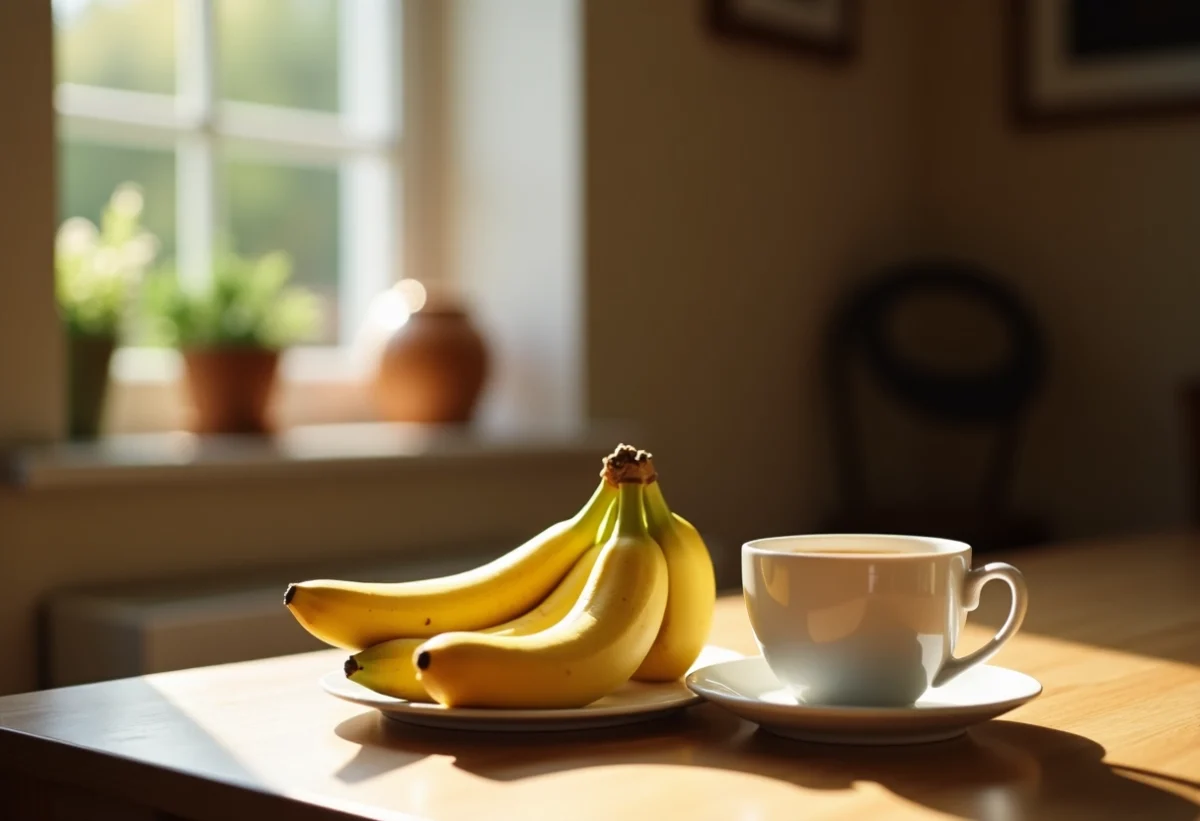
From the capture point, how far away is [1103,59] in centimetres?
336

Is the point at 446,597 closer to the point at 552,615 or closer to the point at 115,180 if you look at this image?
the point at 552,615

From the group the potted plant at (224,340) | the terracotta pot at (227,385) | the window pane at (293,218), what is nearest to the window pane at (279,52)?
the window pane at (293,218)

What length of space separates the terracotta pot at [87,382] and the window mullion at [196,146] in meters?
0.32

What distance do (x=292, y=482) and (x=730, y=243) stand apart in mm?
1153

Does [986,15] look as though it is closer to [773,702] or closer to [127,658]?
[127,658]

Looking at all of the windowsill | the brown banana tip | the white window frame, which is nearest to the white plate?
the brown banana tip

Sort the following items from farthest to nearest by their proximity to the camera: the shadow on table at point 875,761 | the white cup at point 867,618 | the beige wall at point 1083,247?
the beige wall at point 1083,247 < the white cup at point 867,618 < the shadow on table at point 875,761

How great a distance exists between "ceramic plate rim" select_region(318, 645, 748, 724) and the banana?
34mm

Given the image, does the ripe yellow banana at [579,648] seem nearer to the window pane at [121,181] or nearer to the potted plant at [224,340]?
the potted plant at [224,340]

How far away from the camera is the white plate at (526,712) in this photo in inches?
32.2

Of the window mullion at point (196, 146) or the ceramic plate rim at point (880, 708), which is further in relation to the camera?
the window mullion at point (196, 146)

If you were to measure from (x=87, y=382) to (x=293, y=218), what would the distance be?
60 centimetres

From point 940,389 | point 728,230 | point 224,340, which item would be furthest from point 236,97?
point 940,389

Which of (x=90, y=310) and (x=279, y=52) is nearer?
(x=90, y=310)
